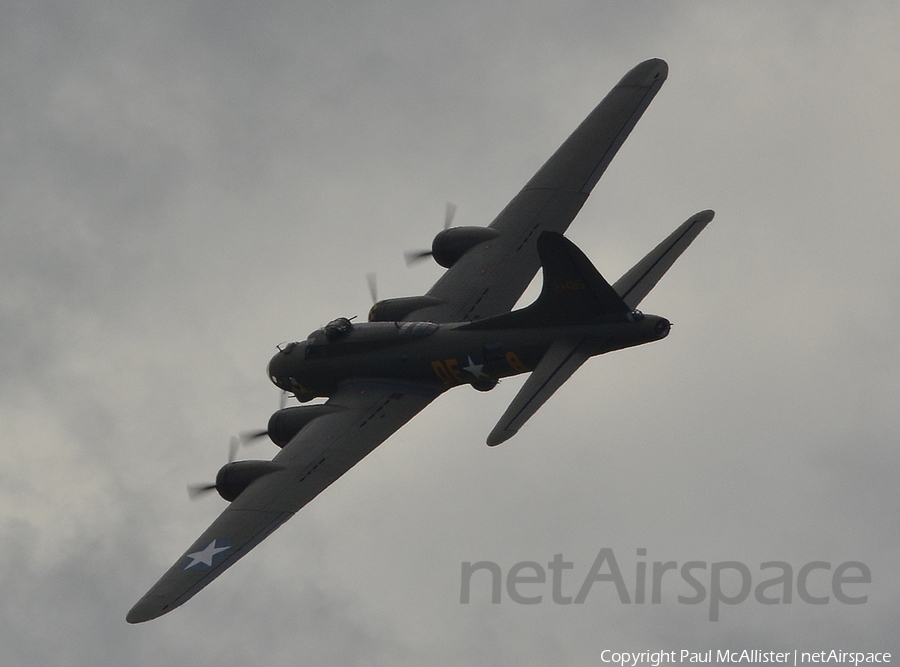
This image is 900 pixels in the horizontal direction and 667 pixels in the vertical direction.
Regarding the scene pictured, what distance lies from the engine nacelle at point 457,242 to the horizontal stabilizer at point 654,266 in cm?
1021

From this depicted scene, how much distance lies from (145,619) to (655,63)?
3254cm

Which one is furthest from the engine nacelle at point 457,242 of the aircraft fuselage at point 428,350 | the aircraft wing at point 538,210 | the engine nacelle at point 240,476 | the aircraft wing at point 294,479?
the engine nacelle at point 240,476

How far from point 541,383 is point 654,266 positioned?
20.0ft

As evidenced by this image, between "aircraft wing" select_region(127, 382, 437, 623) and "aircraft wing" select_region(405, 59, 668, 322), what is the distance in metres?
4.24

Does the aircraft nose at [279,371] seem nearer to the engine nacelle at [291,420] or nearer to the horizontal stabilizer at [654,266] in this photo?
the engine nacelle at [291,420]

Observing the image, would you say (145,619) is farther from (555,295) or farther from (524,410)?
(555,295)

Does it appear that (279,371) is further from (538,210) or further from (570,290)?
(570,290)

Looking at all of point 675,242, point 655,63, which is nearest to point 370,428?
point 675,242

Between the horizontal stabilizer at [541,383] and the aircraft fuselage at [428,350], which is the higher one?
the aircraft fuselage at [428,350]

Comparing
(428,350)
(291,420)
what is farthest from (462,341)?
(291,420)

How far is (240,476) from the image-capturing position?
202 ft

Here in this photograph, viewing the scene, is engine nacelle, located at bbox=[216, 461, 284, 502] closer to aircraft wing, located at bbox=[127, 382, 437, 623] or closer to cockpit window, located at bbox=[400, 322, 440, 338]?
aircraft wing, located at bbox=[127, 382, 437, 623]

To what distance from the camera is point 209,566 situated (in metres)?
57.3

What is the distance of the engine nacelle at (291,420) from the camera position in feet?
210
